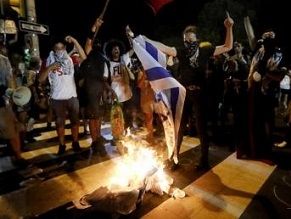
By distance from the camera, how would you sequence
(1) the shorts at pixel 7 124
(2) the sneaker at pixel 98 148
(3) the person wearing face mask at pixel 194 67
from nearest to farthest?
(3) the person wearing face mask at pixel 194 67, (1) the shorts at pixel 7 124, (2) the sneaker at pixel 98 148

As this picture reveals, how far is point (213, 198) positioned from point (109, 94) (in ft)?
11.6

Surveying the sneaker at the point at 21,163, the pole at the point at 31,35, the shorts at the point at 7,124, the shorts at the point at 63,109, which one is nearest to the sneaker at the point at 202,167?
the shorts at the point at 63,109

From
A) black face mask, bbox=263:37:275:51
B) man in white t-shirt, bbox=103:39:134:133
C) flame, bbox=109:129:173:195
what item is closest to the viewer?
flame, bbox=109:129:173:195

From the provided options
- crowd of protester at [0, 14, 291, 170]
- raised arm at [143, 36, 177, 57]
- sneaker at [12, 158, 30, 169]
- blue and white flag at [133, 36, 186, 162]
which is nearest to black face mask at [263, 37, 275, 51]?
crowd of protester at [0, 14, 291, 170]

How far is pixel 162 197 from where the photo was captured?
14.7ft

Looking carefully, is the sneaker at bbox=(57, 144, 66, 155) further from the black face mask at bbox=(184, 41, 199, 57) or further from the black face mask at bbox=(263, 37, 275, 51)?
the black face mask at bbox=(263, 37, 275, 51)

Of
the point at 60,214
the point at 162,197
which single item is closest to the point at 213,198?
the point at 162,197

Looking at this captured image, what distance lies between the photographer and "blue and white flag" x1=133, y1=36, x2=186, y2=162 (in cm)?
475

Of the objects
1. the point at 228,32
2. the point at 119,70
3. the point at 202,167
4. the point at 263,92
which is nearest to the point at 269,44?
the point at 263,92

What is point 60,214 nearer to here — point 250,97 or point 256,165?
point 256,165

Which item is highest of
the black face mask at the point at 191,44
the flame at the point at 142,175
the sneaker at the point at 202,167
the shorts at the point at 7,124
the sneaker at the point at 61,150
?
the black face mask at the point at 191,44

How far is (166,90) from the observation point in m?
4.81

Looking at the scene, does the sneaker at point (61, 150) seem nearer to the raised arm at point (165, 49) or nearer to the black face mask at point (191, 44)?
the raised arm at point (165, 49)

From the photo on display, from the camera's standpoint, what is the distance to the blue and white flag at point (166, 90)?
475cm
